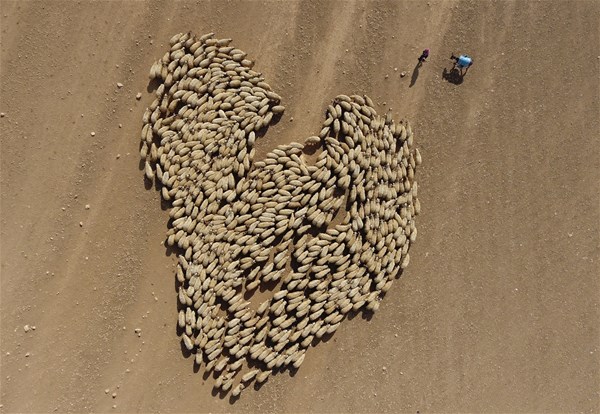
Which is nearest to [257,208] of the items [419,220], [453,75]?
[419,220]

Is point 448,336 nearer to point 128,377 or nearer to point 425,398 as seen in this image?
point 425,398

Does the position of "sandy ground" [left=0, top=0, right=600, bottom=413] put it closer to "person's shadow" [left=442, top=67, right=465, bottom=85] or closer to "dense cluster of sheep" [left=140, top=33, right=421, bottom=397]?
"person's shadow" [left=442, top=67, right=465, bottom=85]

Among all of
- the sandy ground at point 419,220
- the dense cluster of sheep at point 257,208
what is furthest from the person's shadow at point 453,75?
the dense cluster of sheep at point 257,208

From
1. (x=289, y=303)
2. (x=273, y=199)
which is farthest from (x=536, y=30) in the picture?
(x=289, y=303)

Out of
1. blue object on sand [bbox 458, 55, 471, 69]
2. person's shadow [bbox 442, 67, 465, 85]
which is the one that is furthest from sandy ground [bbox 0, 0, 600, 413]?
blue object on sand [bbox 458, 55, 471, 69]

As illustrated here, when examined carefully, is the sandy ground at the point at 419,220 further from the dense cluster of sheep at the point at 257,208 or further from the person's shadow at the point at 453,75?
the dense cluster of sheep at the point at 257,208
